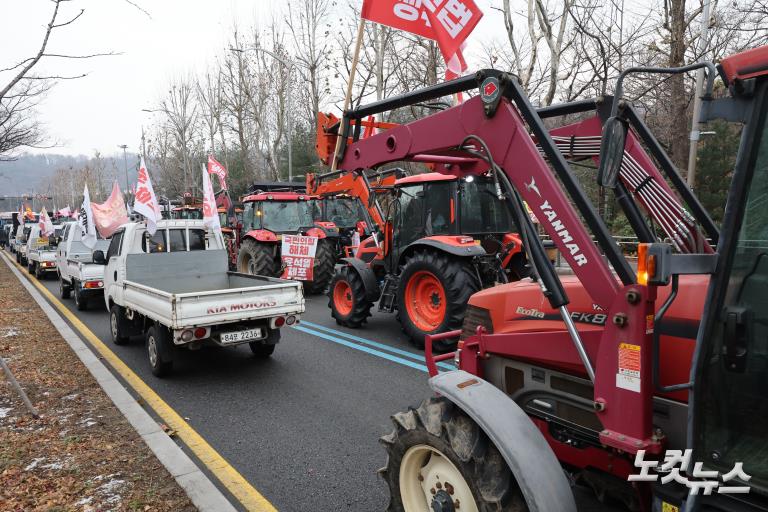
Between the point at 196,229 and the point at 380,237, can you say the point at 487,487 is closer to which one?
the point at 380,237

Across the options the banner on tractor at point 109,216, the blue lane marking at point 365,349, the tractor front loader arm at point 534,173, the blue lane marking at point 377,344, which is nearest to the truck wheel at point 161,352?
the blue lane marking at point 365,349

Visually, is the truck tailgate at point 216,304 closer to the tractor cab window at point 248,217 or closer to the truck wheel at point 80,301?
the truck wheel at point 80,301

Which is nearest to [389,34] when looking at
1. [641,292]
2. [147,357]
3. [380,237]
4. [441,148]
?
[380,237]

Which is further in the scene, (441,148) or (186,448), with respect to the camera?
(186,448)

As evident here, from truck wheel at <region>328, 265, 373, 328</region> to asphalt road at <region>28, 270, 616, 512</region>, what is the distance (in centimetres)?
22

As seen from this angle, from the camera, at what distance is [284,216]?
45.0ft

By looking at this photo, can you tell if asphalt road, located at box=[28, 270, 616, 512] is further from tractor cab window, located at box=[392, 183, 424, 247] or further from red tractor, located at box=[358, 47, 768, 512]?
tractor cab window, located at box=[392, 183, 424, 247]

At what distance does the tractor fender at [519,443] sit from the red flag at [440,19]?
4.63 m

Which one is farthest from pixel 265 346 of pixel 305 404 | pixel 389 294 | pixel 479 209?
pixel 479 209

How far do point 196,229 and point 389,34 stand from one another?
15669mm

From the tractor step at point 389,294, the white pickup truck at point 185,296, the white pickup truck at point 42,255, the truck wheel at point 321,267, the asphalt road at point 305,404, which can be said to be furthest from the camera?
the white pickup truck at point 42,255

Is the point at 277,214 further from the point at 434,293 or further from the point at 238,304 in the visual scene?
the point at 238,304

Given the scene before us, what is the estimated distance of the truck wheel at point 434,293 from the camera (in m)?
6.94

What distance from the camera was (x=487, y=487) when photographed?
2.29 m
